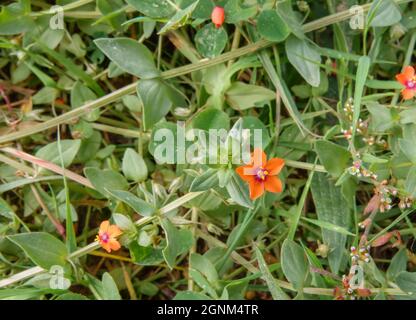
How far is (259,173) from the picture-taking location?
4.62 ft

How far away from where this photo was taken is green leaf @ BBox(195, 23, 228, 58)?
1.62 m

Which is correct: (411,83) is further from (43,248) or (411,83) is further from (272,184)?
(43,248)

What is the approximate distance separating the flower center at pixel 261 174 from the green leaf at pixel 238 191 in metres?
0.05

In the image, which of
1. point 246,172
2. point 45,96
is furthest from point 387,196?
point 45,96

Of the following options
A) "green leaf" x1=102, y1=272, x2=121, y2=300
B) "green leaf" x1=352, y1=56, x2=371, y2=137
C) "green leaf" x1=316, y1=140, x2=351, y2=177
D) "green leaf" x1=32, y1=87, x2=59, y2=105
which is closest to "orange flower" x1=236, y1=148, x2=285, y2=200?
"green leaf" x1=316, y1=140, x2=351, y2=177

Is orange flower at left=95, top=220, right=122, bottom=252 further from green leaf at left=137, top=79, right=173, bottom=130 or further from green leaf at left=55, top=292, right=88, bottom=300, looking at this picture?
green leaf at left=137, top=79, right=173, bottom=130

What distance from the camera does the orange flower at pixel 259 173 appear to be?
1.40 meters

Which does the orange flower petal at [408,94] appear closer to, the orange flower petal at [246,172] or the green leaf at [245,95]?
the green leaf at [245,95]

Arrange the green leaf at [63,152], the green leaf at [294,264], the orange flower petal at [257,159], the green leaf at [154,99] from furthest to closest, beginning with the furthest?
the green leaf at [63,152] → the green leaf at [154,99] → the green leaf at [294,264] → the orange flower petal at [257,159]

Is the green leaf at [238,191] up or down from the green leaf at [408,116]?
down

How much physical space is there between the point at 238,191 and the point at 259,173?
2.8 inches

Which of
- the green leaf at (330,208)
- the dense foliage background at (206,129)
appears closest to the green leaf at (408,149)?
the dense foliage background at (206,129)
